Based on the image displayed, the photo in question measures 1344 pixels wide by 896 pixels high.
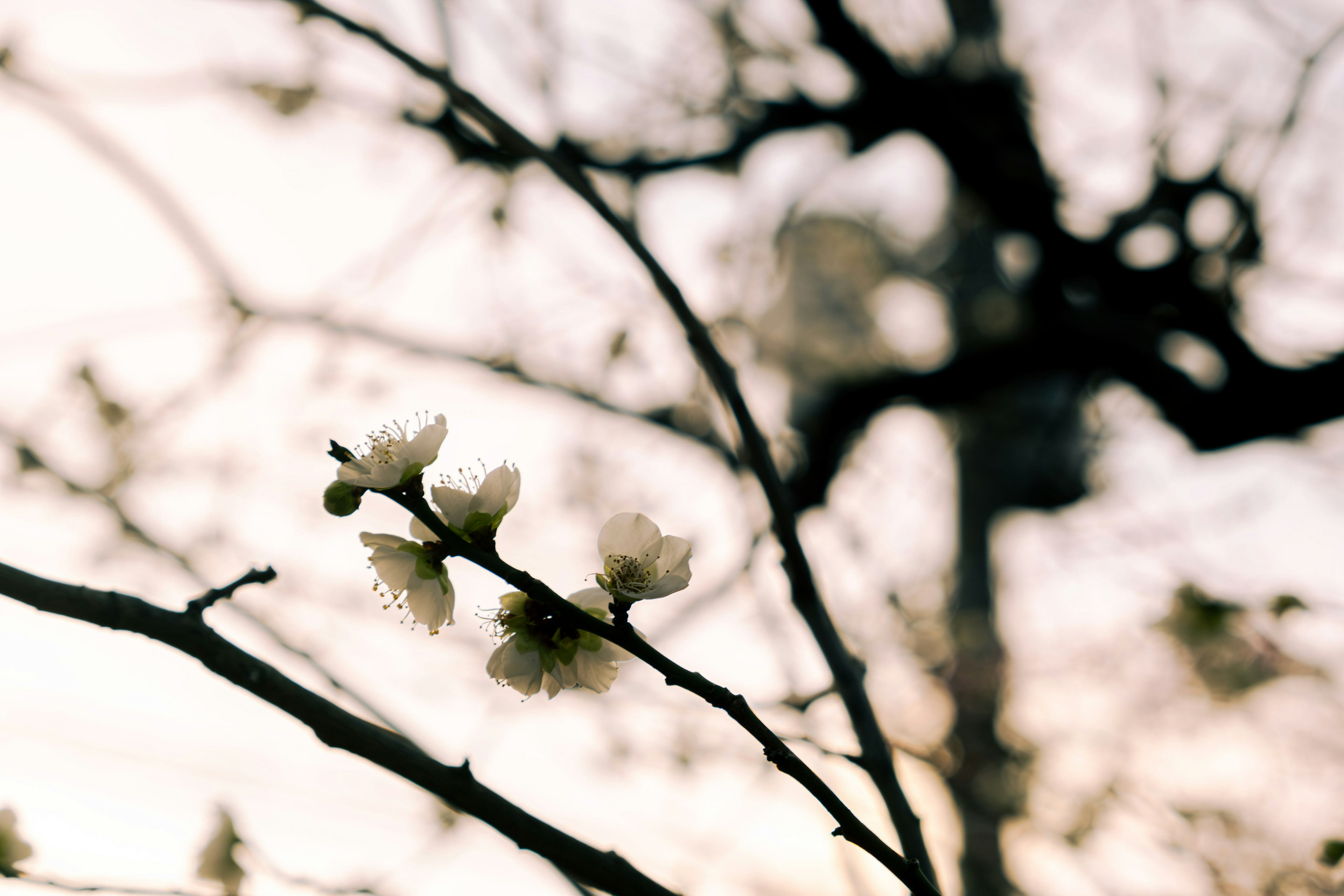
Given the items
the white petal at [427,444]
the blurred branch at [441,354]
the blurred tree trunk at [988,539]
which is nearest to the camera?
the white petal at [427,444]

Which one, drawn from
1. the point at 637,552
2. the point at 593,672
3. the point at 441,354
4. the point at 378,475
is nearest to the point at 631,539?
the point at 637,552

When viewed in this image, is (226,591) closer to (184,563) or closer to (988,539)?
(184,563)

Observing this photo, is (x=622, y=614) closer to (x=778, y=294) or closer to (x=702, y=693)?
(x=702, y=693)

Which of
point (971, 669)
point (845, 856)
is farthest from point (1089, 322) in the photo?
point (845, 856)

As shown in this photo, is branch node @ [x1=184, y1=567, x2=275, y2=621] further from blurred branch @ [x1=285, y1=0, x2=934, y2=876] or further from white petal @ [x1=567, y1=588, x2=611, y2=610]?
blurred branch @ [x1=285, y1=0, x2=934, y2=876]

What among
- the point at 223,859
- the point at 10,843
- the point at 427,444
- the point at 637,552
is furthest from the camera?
the point at 223,859

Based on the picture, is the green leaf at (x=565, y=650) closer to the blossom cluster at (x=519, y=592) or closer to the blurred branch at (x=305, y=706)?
the blossom cluster at (x=519, y=592)

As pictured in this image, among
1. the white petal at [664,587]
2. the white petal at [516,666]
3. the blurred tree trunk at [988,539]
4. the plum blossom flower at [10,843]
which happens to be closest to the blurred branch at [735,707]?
the white petal at [664,587]

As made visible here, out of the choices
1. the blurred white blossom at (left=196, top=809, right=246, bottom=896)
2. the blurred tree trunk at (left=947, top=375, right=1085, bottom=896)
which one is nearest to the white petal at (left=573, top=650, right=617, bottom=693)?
the blurred white blossom at (left=196, top=809, right=246, bottom=896)
